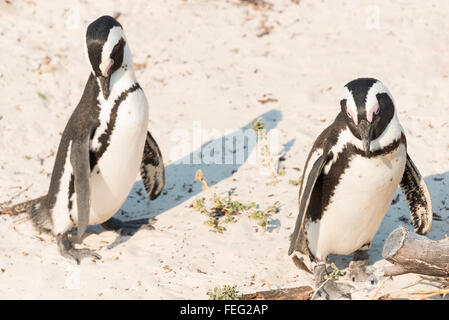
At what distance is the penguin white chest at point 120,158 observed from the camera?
13.0 feet

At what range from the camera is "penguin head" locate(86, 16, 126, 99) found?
12.5 ft

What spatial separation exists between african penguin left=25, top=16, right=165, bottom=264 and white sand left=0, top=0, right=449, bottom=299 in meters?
0.27

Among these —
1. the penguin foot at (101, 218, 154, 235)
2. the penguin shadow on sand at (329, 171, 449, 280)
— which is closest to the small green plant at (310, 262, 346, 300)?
the penguin shadow on sand at (329, 171, 449, 280)

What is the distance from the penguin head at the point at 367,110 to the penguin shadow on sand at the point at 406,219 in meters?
1.07

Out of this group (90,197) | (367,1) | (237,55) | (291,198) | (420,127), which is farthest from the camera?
(367,1)

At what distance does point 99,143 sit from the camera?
3.99m

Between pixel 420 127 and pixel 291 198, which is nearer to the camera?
pixel 291 198

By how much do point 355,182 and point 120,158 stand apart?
1453 mm

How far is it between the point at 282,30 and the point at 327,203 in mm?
3583

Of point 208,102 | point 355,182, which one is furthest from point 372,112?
point 208,102

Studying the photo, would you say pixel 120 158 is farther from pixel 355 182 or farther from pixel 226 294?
pixel 355 182

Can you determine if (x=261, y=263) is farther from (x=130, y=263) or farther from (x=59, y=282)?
(x=59, y=282)

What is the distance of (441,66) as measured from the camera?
6133 mm
